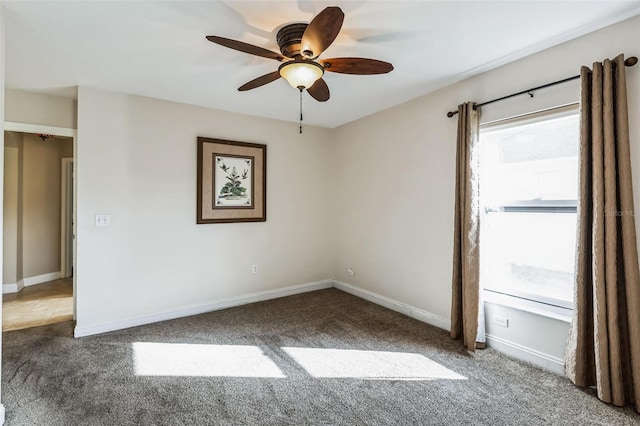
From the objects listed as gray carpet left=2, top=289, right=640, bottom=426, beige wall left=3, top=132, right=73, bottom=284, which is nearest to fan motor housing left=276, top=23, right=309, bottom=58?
gray carpet left=2, top=289, right=640, bottom=426

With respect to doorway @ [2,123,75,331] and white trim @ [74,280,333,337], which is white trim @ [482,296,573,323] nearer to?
white trim @ [74,280,333,337]

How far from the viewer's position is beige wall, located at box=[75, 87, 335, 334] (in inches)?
126

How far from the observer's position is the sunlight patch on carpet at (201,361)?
2.46 m

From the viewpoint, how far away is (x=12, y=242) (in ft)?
15.1

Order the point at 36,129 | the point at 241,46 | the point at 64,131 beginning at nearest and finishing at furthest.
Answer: the point at 241,46
the point at 36,129
the point at 64,131

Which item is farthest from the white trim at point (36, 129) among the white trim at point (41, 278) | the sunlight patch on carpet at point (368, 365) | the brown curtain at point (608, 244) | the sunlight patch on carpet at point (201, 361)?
the brown curtain at point (608, 244)

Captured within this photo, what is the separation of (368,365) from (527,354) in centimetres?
131

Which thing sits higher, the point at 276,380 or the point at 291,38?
the point at 291,38

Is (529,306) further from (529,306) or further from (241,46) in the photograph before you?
(241,46)

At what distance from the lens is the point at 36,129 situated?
10.6 feet

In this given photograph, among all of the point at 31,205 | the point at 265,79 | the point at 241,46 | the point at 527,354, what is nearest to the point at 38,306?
the point at 31,205

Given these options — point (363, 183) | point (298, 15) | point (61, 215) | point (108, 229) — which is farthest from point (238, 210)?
point (61, 215)

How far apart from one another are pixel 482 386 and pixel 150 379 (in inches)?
96.4

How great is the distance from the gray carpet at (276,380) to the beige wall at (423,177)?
1.50 feet
